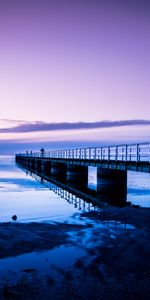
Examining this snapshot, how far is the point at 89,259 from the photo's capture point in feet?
24.3

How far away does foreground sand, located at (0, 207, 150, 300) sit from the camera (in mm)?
5689

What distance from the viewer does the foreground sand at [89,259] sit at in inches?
224

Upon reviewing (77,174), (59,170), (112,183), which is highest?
(112,183)

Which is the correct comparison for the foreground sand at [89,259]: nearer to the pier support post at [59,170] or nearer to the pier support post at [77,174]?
the pier support post at [77,174]

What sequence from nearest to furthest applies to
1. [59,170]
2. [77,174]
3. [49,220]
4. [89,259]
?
[89,259] < [49,220] < [77,174] < [59,170]

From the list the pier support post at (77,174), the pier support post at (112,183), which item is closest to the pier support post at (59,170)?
the pier support post at (77,174)

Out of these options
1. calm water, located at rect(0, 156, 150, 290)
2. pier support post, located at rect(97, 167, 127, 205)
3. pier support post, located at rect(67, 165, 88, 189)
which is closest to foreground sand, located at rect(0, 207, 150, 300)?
calm water, located at rect(0, 156, 150, 290)

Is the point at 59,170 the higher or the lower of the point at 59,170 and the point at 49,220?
the lower

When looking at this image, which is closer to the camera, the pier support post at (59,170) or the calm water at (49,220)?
the calm water at (49,220)

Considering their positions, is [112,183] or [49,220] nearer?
[49,220]

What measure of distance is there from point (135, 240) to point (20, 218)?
5.35 metres

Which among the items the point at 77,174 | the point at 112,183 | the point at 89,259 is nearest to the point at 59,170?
the point at 77,174

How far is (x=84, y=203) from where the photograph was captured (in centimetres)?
1703

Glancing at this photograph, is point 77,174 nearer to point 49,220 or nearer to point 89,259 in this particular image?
point 49,220
